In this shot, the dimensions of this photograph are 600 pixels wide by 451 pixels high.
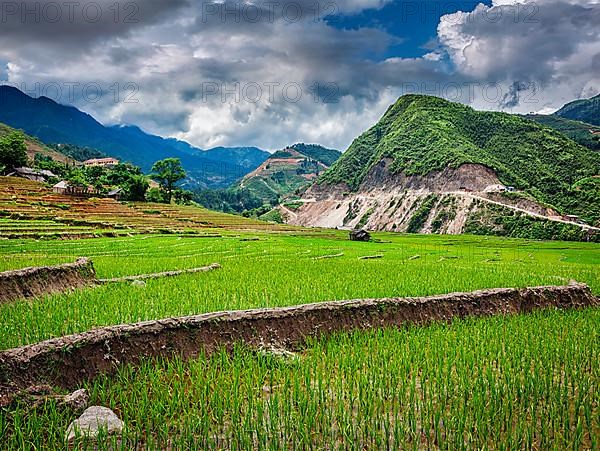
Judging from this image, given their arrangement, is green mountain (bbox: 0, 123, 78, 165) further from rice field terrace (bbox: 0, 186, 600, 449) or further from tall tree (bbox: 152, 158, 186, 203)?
rice field terrace (bbox: 0, 186, 600, 449)

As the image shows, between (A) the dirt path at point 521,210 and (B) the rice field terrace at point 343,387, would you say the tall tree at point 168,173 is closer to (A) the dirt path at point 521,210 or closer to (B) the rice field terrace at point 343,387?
(A) the dirt path at point 521,210

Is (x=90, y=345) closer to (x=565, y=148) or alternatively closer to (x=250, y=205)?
(x=565, y=148)

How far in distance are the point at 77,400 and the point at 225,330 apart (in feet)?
6.53

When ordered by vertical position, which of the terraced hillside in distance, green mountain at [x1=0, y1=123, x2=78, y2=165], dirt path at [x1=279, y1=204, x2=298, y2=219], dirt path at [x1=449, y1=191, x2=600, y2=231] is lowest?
the terraced hillside in distance

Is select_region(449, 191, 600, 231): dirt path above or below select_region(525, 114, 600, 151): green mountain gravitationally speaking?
below

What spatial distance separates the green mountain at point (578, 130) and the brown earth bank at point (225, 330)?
134 m

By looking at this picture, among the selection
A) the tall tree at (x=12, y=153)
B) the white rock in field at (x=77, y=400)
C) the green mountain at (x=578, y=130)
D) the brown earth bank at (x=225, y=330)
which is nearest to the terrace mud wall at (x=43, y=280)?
the brown earth bank at (x=225, y=330)

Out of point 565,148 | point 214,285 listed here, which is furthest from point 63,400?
point 565,148

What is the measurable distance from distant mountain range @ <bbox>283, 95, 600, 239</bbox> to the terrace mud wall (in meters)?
57.4

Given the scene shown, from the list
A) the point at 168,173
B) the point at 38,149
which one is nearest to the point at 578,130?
the point at 168,173

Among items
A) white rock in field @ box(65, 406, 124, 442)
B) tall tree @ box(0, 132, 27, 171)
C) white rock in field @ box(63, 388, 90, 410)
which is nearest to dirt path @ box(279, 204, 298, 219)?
tall tree @ box(0, 132, 27, 171)

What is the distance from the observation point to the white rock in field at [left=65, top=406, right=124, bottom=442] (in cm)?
298

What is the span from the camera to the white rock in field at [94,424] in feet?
9.78

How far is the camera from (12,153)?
5588 centimetres
